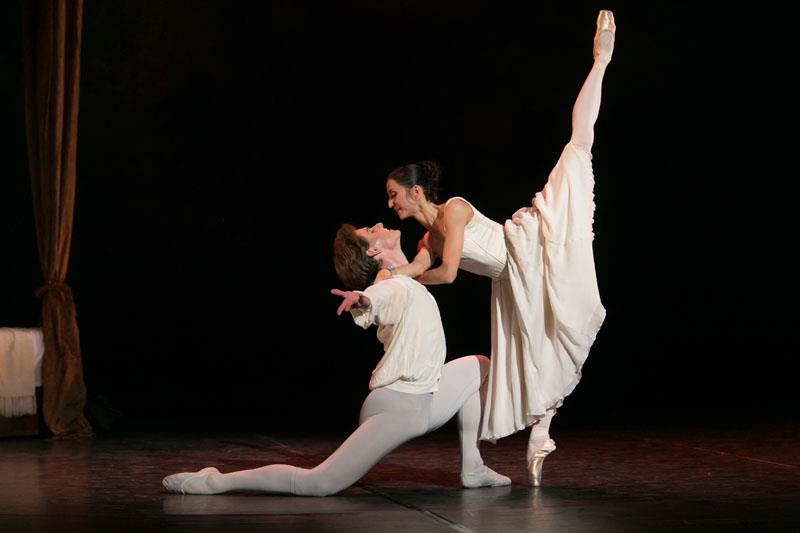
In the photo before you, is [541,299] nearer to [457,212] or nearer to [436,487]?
[457,212]

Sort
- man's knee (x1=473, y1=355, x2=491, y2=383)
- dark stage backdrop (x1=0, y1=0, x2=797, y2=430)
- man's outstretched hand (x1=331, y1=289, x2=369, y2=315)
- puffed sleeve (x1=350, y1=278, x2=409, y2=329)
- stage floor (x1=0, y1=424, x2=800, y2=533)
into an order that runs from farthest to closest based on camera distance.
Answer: dark stage backdrop (x1=0, y1=0, x2=797, y2=430), man's knee (x1=473, y1=355, x2=491, y2=383), puffed sleeve (x1=350, y1=278, x2=409, y2=329), man's outstretched hand (x1=331, y1=289, x2=369, y2=315), stage floor (x1=0, y1=424, x2=800, y2=533)

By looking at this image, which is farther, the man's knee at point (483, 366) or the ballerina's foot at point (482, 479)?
the man's knee at point (483, 366)

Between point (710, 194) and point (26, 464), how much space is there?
4.26 m

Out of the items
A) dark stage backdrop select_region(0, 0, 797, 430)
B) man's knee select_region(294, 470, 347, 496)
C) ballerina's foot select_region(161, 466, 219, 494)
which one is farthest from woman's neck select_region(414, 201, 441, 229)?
dark stage backdrop select_region(0, 0, 797, 430)

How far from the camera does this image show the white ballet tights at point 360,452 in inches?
126

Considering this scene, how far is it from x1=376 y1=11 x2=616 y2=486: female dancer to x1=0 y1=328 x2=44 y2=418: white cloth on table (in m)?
2.48

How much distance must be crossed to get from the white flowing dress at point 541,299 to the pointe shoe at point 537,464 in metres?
0.10

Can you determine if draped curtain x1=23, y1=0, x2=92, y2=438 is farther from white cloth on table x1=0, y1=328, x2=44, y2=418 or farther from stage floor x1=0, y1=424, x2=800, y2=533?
stage floor x1=0, y1=424, x2=800, y2=533

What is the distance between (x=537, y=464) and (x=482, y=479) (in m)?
0.19

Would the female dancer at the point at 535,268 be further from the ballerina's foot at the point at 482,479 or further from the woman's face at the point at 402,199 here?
the ballerina's foot at the point at 482,479

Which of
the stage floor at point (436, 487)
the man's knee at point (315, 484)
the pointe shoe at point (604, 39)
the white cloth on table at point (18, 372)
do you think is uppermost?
the pointe shoe at point (604, 39)

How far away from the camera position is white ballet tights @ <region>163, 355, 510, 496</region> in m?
3.21

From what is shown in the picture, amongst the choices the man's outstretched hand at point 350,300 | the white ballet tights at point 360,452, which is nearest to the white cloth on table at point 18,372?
the white ballet tights at point 360,452

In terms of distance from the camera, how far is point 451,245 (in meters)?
3.60
